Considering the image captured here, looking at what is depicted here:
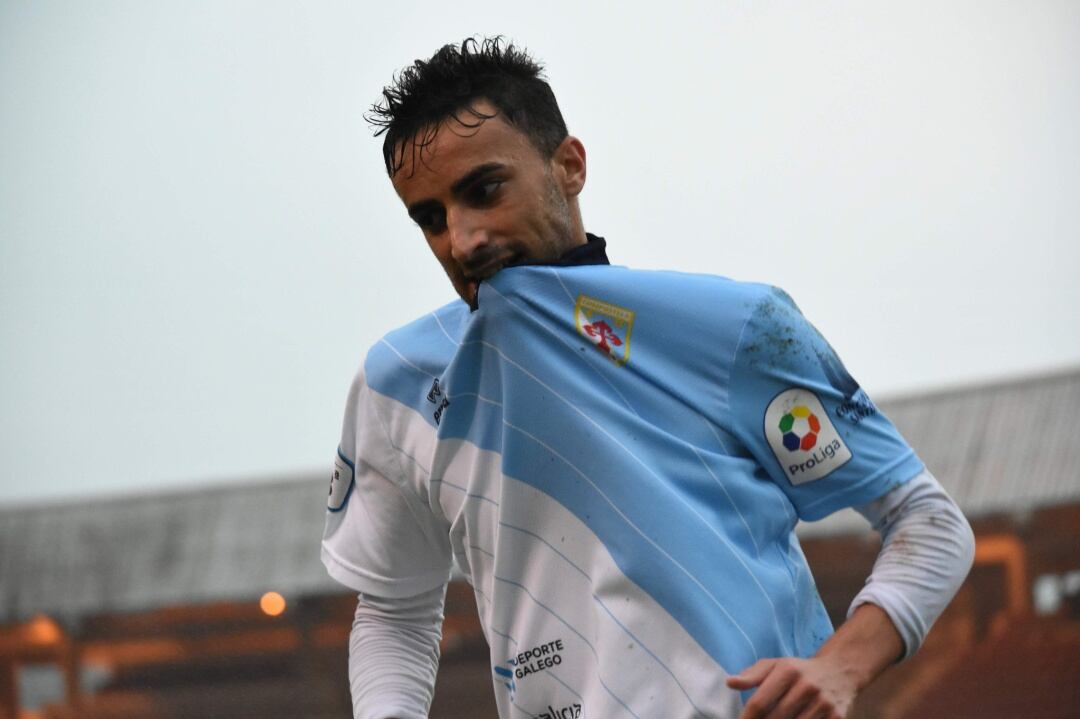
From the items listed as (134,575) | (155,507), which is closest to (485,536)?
(134,575)

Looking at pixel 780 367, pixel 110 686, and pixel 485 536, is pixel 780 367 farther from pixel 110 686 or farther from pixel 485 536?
pixel 110 686

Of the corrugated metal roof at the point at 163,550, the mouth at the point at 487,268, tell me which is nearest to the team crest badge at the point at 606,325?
the mouth at the point at 487,268

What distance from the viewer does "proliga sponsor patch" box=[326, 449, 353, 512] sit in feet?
6.92

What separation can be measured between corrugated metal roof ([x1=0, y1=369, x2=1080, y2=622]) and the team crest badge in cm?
1018

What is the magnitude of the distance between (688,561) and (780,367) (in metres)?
0.26

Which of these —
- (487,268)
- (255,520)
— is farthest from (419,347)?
(255,520)

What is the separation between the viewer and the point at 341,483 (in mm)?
2119

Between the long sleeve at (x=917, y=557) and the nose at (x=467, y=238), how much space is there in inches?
22.7

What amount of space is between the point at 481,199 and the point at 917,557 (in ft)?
2.27

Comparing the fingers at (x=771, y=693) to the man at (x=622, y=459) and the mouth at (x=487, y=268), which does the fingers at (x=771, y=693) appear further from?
the mouth at (x=487, y=268)

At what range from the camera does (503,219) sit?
5.95ft

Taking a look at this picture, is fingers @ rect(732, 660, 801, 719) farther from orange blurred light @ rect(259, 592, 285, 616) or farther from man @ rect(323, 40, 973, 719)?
orange blurred light @ rect(259, 592, 285, 616)

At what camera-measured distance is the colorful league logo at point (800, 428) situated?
1679 mm

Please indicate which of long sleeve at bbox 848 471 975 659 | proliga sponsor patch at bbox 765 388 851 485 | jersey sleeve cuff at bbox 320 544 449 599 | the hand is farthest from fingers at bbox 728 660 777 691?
jersey sleeve cuff at bbox 320 544 449 599
